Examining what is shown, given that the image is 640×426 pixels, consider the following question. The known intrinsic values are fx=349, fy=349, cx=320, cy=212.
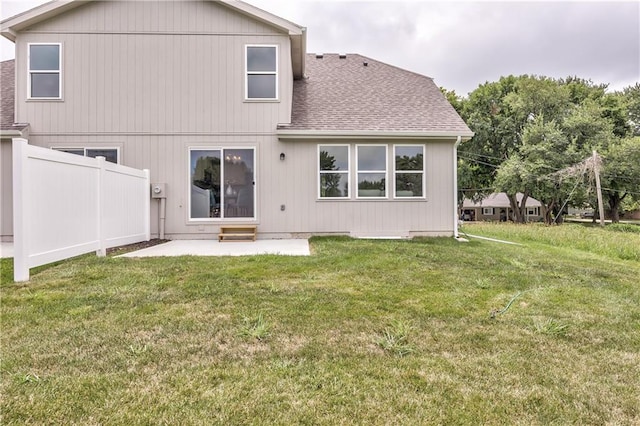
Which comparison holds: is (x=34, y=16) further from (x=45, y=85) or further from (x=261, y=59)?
(x=261, y=59)

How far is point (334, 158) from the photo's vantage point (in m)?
8.41

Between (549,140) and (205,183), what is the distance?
21.9 m

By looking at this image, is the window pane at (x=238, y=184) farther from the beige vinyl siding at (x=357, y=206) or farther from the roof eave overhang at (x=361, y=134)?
the roof eave overhang at (x=361, y=134)

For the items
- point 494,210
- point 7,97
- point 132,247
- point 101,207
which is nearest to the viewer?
point 101,207

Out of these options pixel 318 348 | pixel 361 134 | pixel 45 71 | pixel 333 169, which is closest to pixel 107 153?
pixel 45 71

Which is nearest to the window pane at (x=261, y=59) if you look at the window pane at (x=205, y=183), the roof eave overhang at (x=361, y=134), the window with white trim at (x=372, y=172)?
the roof eave overhang at (x=361, y=134)

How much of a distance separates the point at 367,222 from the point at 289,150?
254 cm

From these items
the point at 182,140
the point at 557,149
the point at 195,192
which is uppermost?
the point at 557,149

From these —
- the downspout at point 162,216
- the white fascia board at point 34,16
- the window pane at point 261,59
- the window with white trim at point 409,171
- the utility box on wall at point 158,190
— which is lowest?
the downspout at point 162,216

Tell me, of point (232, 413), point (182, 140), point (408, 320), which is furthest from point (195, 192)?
point (232, 413)

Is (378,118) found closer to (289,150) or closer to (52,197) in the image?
(289,150)

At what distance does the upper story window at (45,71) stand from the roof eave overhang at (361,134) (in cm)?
528

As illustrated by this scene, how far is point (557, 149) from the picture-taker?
2169cm

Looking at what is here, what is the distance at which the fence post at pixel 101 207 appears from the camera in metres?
5.64
